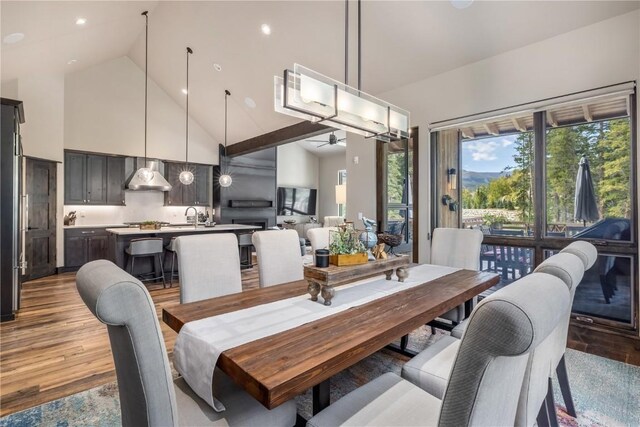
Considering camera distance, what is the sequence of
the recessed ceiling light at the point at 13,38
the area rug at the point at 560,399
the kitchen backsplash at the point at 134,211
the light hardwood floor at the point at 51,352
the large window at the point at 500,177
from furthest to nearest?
the kitchen backsplash at the point at 134,211, the recessed ceiling light at the point at 13,38, the large window at the point at 500,177, the light hardwood floor at the point at 51,352, the area rug at the point at 560,399

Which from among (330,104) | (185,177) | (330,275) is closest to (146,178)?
(185,177)

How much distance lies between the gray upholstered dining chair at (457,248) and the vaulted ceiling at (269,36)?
7.17ft

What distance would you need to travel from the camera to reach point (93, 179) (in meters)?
6.60

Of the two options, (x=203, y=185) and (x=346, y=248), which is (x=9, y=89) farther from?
(x=346, y=248)

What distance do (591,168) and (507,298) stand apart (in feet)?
11.8

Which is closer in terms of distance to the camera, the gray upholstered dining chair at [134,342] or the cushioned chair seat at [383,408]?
the gray upholstered dining chair at [134,342]

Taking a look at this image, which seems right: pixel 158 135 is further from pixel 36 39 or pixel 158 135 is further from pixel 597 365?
pixel 597 365

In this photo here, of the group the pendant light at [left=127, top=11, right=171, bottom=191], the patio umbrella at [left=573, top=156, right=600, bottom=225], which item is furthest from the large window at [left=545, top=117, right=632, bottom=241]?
the pendant light at [left=127, top=11, right=171, bottom=191]

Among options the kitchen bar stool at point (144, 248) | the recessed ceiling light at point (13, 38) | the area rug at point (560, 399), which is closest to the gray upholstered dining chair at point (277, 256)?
the area rug at point (560, 399)

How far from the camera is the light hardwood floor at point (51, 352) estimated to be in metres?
2.17

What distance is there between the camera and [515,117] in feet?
11.8

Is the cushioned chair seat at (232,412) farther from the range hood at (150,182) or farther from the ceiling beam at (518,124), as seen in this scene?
the range hood at (150,182)

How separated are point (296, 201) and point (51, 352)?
8.46 meters

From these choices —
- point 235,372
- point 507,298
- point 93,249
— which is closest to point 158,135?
point 93,249
